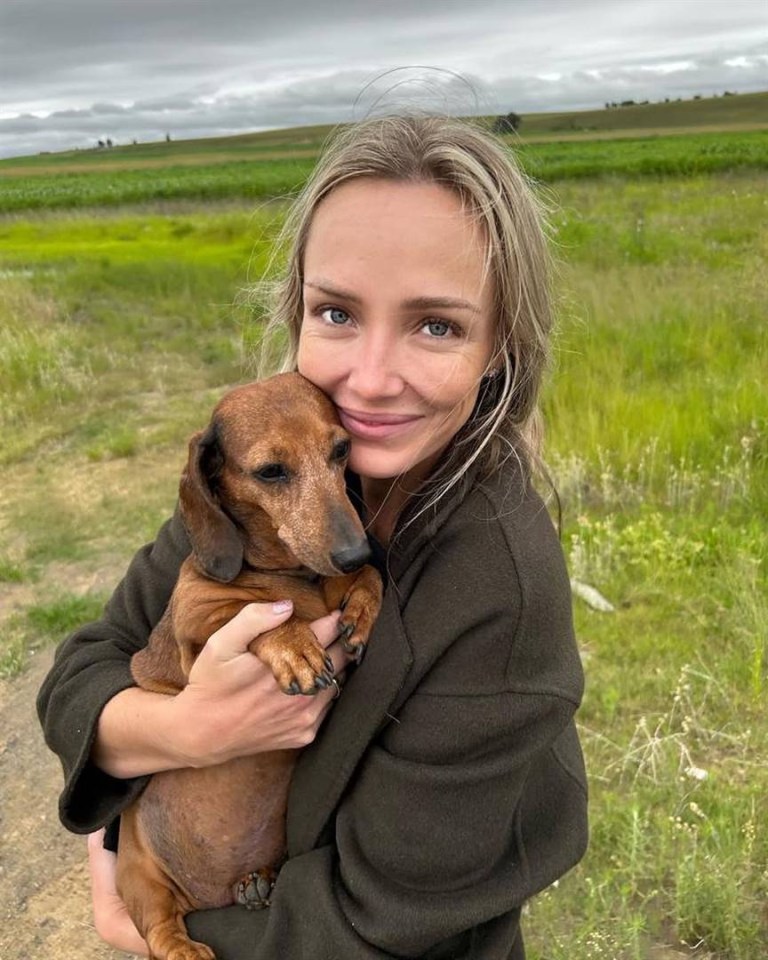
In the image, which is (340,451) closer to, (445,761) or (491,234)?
(491,234)

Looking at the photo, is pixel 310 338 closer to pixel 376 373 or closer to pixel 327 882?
pixel 376 373

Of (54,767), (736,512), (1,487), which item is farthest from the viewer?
(1,487)

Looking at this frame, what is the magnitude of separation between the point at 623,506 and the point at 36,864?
147 inches

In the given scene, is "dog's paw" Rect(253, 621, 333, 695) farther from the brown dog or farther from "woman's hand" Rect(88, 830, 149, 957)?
"woman's hand" Rect(88, 830, 149, 957)

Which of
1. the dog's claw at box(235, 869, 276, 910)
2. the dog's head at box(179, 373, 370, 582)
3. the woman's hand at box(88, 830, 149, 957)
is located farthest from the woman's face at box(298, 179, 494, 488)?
the woman's hand at box(88, 830, 149, 957)

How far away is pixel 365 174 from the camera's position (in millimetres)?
1798

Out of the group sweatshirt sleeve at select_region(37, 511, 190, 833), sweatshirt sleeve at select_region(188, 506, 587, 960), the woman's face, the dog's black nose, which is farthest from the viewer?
sweatshirt sleeve at select_region(37, 511, 190, 833)

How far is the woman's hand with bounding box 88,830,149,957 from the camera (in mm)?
2193

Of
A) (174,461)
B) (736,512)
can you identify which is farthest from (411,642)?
(174,461)

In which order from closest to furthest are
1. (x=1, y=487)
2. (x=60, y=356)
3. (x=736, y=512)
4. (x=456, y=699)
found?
(x=456, y=699), (x=736, y=512), (x=1, y=487), (x=60, y=356)

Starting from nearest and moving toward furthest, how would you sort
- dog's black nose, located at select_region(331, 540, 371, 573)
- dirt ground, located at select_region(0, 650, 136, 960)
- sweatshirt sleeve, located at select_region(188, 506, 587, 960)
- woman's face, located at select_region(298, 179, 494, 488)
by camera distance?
1. sweatshirt sleeve, located at select_region(188, 506, 587, 960)
2. woman's face, located at select_region(298, 179, 494, 488)
3. dog's black nose, located at select_region(331, 540, 371, 573)
4. dirt ground, located at select_region(0, 650, 136, 960)

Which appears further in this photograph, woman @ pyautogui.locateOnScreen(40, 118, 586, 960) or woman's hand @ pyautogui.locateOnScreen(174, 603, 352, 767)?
woman's hand @ pyautogui.locateOnScreen(174, 603, 352, 767)

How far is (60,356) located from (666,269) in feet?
25.0

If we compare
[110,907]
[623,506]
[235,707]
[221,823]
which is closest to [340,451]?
[235,707]
